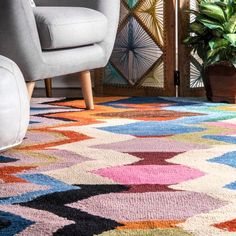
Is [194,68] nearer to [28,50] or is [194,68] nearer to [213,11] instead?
[213,11]

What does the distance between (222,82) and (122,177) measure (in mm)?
1556

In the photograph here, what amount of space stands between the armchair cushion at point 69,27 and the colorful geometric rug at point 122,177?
0.30 metres

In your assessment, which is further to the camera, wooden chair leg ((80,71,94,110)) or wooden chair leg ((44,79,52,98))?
wooden chair leg ((44,79,52,98))

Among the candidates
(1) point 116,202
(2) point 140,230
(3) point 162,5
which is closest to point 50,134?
(1) point 116,202

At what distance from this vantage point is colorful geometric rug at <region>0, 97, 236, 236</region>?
1.06 metres

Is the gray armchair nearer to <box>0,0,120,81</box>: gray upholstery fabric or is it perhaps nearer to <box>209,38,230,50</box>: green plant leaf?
<box>0,0,120,81</box>: gray upholstery fabric

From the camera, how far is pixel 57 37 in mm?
2309

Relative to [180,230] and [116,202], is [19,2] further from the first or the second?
[180,230]

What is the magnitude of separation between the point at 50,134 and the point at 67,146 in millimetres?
234

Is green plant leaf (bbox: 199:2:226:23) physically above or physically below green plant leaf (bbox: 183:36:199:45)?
above

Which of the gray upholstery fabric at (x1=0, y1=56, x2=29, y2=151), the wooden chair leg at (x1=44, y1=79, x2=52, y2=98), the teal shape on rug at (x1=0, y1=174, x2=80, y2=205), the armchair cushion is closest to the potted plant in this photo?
the armchair cushion

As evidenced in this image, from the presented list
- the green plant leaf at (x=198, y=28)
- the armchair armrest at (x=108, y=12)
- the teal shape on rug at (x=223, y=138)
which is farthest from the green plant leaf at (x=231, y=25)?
the teal shape on rug at (x=223, y=138)

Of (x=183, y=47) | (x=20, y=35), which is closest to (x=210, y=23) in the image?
(x=183, y=47)

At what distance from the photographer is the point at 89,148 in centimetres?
176
